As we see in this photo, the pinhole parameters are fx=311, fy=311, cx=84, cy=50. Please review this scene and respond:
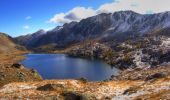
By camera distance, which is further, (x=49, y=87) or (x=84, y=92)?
(x=49, y=87)

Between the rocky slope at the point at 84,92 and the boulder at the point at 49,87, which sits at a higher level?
the boulder at the point at 49,87

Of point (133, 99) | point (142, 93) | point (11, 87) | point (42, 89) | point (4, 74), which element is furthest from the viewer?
point (4, 74)

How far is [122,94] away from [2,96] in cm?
1918

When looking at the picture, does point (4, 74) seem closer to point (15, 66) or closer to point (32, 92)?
point (15, 66)

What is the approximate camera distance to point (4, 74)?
229 feet

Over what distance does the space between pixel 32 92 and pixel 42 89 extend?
9.83ft

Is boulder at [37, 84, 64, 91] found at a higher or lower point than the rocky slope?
higher

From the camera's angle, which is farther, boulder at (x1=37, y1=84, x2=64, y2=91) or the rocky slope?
boulder at (x1=37, y1=84, x2=64, y2=91)

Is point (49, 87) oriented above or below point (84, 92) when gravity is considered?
above

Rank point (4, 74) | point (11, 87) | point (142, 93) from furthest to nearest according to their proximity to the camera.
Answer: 1. point (4, 74)
2. point (11, 87)
3. point (142, 93)

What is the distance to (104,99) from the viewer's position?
156 ft

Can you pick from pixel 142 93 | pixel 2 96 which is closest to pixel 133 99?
pixel 142 93

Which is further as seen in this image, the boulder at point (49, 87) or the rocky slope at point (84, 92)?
the boulder at point (49, 87)

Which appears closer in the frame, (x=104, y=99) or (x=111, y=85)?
(x=104, y=99)
